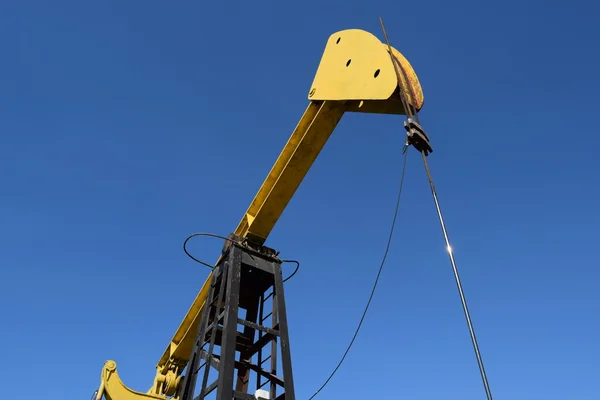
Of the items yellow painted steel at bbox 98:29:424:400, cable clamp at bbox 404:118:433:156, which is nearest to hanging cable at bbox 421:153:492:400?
cable clamp at bbox 404:118:433:156

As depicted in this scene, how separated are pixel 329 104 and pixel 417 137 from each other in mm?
2767

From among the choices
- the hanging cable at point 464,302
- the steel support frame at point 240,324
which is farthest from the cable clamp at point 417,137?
the steel support frame at point 240,324

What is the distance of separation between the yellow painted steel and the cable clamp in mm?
884

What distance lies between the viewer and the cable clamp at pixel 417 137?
3.71m

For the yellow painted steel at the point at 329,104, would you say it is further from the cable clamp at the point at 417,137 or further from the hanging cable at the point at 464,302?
the hanging cable at the point at 464,302

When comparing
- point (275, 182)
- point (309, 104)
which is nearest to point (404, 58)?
point (309, 104)

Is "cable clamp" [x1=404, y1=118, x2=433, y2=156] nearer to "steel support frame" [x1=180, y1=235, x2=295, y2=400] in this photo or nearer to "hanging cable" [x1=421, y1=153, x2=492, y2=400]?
"hanging cable" [x1=421, y1=153, x2=492, y2=400]

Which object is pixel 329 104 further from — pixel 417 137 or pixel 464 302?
pixel 464 302

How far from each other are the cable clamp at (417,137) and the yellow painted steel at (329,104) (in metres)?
0.88

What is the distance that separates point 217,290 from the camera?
6855mm

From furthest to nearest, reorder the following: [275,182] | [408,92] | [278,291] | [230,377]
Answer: [275,182]
[278,291]
[230,377]
[408,92]

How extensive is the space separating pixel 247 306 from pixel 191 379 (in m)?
1.27

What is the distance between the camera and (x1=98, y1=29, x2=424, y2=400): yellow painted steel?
5.07 meters

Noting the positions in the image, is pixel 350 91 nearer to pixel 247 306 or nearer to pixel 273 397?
pixel 247 306
